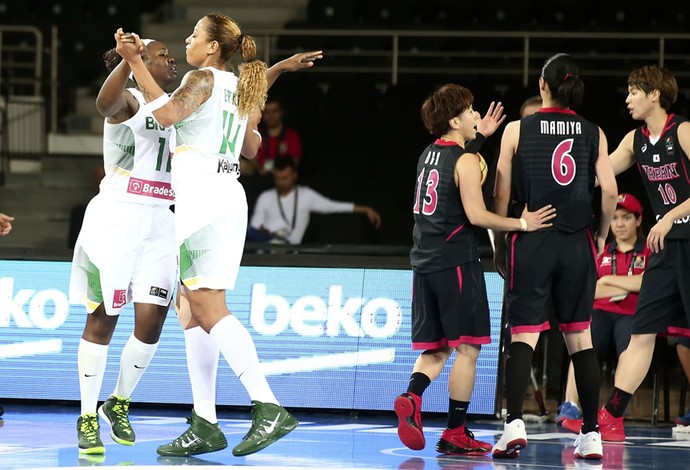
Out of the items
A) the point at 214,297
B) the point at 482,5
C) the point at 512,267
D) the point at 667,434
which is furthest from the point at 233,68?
the point at 482,5

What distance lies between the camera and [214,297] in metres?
5.17

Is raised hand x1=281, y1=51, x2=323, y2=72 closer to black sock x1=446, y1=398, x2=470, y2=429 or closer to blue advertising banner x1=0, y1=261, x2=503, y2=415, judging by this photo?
black sock x1=446, y1=398, x2=470, y2=429

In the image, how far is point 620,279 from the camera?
7.86m

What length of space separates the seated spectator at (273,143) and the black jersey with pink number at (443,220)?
16.5 ft

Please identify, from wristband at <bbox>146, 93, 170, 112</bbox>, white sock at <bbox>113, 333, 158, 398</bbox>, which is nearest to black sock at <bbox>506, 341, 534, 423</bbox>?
white sock at <bbox>113, 333, 158, 398</bbox>

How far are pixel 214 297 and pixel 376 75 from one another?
27.0ft

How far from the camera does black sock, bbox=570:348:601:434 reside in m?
5.75

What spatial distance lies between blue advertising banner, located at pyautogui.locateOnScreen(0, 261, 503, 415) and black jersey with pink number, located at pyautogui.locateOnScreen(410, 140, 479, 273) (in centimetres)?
154

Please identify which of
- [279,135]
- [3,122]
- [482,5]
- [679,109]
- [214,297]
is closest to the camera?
[214,297]

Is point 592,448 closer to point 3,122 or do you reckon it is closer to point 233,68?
point 233,68

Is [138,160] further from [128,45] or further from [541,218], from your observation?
[541,218]

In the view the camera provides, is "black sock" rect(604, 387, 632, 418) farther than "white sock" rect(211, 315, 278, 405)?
Yes

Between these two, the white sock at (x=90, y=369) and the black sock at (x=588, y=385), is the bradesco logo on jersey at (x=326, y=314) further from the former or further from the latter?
the white sock at (x=90, y=369)

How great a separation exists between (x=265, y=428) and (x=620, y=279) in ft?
12.0
